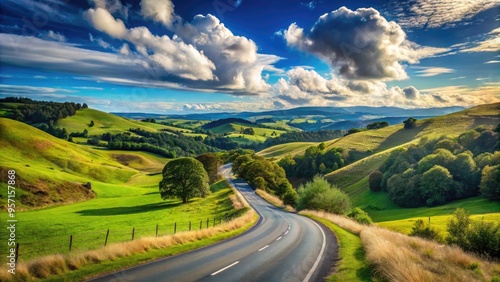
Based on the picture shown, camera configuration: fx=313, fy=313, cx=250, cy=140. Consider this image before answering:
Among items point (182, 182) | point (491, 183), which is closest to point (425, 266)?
point (491, 183)

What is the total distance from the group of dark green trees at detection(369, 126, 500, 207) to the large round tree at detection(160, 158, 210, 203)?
5186 cm

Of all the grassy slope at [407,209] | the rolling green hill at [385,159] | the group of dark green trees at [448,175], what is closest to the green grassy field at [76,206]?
the grassy slope at [407,209]

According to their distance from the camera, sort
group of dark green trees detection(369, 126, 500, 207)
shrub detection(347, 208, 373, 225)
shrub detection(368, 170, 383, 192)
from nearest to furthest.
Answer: shrub detection(347, 208, 373, 225) < group of dark green trees detection(369, 126, 500, 207) < shrub detection(368, 170, 383, 192)

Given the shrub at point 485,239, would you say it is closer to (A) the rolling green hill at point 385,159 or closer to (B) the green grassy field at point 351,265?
(B) the green grassy field at point 351,265

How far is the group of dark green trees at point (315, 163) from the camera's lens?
460 feet

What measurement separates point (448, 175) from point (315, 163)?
71.9 meters

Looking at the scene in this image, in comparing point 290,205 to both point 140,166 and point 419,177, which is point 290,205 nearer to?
point 419,177

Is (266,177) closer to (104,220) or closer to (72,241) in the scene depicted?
(104,220)

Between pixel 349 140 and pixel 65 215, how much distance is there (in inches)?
5775

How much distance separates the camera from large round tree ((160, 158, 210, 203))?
247 feet

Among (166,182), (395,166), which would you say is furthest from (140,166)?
(395,166)

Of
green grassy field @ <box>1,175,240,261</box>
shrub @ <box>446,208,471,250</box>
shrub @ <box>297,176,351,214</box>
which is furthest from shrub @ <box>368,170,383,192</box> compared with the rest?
shrub @ <box>446,208,471,250</box>

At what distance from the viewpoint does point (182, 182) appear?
2985 inches

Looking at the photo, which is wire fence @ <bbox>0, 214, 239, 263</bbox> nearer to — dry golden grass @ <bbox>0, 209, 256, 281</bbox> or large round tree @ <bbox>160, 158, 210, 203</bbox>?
dry golden grass @ <bbox>0, 209, 256, 281</bbox>
